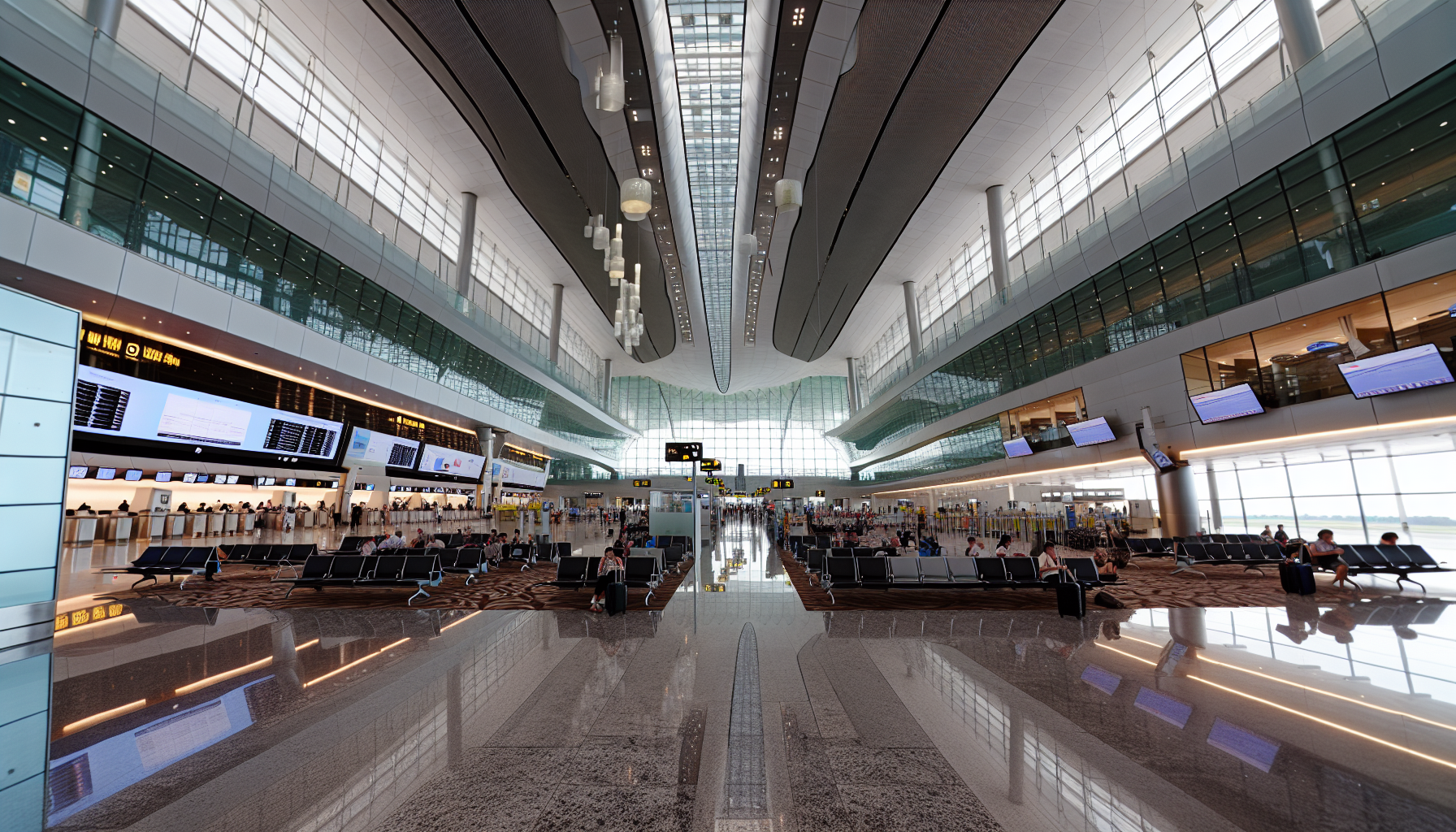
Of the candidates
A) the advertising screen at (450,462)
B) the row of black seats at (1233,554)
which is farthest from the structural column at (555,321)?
the row of black seats at (1233,554)

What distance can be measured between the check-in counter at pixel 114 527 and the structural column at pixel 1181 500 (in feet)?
109

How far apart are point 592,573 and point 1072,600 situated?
776cm

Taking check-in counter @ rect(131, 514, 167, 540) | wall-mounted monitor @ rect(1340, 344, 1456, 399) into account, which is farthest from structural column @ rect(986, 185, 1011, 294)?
check-in counter @ rect(131, 514, 167, 540)

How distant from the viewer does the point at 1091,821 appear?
285cm

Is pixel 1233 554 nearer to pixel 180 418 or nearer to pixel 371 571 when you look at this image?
pixel 371 571

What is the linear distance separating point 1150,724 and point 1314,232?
13130 mm

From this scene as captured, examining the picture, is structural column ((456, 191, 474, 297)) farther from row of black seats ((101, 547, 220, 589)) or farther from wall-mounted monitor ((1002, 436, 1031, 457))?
wall-mounted monitor ((1002, 436, 1031, 457))

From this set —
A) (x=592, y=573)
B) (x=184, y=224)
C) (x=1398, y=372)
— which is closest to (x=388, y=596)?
(x=592, y=573)

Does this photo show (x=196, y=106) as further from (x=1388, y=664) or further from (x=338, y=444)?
(x=1388, y=664)

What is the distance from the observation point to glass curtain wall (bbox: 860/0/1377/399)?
14953 millimetres

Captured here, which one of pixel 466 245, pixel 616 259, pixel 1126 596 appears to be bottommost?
pixel 1126 596

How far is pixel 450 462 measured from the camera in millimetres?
26328

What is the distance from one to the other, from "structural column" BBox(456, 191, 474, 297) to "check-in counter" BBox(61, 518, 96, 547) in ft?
45.7

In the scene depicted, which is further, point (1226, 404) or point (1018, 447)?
point (1018, 447)
